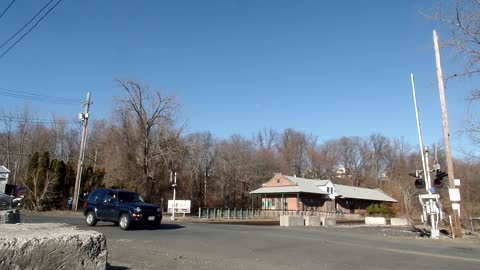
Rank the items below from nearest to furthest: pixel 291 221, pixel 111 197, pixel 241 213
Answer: pixel 111 197, pixel 291 221, pixel 241 213

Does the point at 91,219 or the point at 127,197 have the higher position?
the point at 127,197

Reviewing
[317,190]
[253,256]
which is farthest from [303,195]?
[253,256]

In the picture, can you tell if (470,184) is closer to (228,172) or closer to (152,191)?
(228,172)

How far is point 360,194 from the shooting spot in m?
80.9

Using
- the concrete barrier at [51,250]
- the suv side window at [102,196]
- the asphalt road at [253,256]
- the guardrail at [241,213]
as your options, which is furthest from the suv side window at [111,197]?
the guardrail at [241,213]

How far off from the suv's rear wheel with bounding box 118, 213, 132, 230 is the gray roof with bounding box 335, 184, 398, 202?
58.0 m

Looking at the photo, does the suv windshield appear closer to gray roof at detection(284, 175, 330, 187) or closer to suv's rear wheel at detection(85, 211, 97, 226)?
suv's rear wheel at detection(85, 211, 97, 226)

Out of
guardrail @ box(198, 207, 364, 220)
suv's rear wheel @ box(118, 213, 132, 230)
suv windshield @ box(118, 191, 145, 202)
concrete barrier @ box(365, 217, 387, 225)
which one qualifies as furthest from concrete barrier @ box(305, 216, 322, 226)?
suv's rear wheel @ box(118, 213, 132, 230)

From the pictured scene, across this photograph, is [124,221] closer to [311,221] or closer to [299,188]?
[311,221]

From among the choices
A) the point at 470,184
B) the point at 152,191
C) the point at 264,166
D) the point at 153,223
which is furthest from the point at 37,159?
the point at 470,184

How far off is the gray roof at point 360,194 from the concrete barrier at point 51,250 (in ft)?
230

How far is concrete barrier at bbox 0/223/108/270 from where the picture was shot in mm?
5504

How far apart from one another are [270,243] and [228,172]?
6354cm

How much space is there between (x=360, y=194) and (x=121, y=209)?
6678 centimetres
